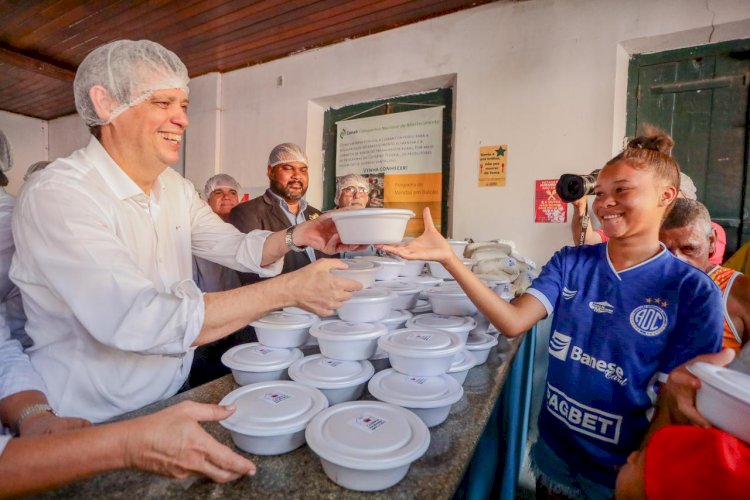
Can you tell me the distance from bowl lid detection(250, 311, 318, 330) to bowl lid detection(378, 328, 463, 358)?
32 cm

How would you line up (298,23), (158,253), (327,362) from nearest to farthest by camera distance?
(327,362), (158,253), (298,23)

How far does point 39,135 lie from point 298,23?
6762 mm

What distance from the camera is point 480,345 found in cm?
156

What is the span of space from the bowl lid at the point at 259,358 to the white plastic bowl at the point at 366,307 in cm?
24

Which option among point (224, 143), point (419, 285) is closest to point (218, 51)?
point (224, 143)

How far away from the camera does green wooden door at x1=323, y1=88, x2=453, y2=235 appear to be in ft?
12.5

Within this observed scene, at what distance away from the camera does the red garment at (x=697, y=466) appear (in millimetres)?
560

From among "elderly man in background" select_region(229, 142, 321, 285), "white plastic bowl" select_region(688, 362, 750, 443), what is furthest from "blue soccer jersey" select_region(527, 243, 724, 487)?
"elderly man in background" select_region(229, 142, 321, 285)

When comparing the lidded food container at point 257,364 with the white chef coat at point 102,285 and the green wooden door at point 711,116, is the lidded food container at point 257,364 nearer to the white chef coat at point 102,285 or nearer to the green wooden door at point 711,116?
the white chef coat at point 102,285

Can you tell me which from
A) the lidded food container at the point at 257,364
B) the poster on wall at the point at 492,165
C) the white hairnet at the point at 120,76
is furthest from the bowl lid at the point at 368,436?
the poster on wall at the point at 492,165

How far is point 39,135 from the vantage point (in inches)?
289

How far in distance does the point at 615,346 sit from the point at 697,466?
0.83 metres

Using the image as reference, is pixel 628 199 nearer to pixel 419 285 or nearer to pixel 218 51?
pixel 419 285

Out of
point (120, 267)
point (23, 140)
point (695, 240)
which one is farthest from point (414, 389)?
point (23, 140)
